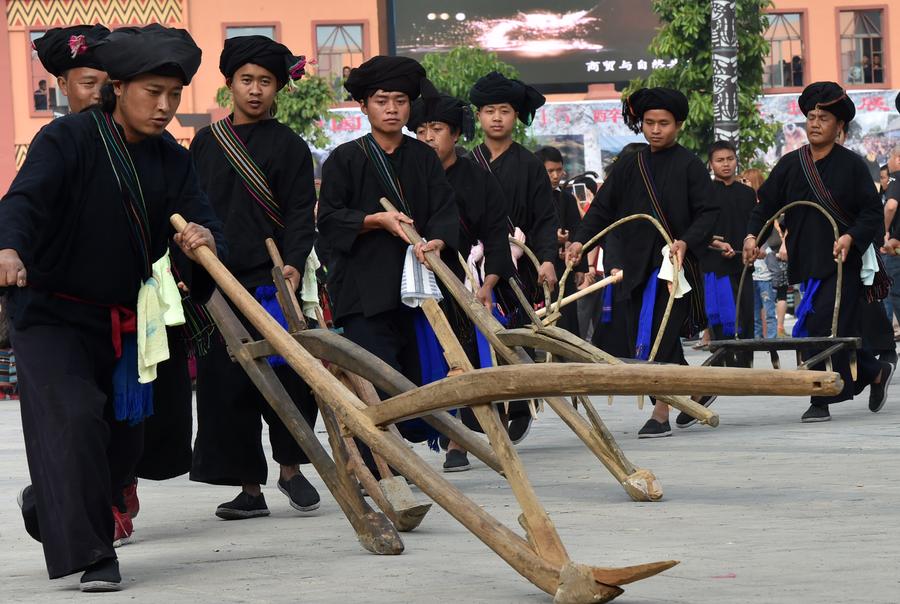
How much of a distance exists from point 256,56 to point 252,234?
768 mm

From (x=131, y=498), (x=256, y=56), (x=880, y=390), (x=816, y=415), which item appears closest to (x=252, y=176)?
(x=256, y=56)

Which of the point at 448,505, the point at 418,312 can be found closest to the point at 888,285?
the point at 418,312

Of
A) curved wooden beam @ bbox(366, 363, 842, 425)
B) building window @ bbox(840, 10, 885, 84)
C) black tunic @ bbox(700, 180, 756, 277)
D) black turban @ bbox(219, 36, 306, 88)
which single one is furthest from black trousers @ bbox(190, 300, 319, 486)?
building window @ bbox(840, 10, 885, 84)

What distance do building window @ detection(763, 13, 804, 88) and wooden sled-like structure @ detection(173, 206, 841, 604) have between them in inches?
1534

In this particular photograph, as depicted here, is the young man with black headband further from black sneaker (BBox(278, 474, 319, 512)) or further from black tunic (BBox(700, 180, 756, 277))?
black tunic (BBox(700, 180, 756, 277))

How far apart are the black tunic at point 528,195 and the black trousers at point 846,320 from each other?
212 cm

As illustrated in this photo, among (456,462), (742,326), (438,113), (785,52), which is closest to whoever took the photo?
(456,462)

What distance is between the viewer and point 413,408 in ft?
15.9

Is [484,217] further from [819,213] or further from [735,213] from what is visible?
[735,213]

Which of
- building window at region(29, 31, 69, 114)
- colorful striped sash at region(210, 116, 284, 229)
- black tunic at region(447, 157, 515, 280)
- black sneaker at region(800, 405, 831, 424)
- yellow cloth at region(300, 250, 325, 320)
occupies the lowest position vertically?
black sneaker at region(800, 405, 831, 424)

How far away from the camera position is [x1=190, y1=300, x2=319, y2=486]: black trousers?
6.99 m

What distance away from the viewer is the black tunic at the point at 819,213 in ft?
34.6

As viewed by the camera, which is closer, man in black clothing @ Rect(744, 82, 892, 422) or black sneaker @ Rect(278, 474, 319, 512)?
black sneaker @ Rect(278, 474, 319, 512)

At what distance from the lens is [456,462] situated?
335 inches
